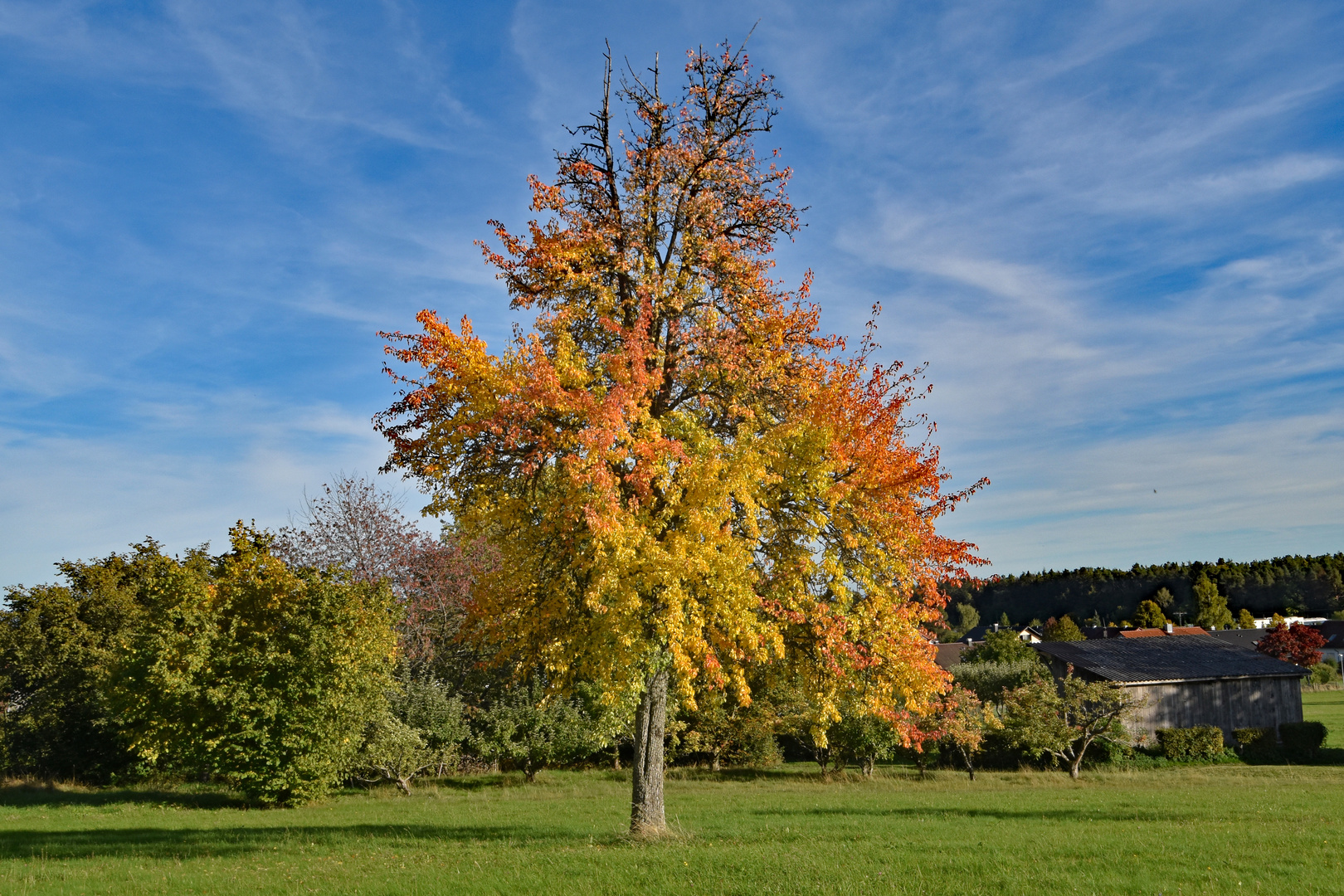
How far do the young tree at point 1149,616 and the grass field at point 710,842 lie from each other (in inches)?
3199

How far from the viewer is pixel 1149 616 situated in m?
104

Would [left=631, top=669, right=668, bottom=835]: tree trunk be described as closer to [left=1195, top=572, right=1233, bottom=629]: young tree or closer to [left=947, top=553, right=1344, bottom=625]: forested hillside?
[left=1195, top=572, right=1233, bottom=629]: young tree

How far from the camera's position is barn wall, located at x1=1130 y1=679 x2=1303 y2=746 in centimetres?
4325

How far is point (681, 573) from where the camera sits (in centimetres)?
1352

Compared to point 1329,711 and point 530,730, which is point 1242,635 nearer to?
point 1329,711

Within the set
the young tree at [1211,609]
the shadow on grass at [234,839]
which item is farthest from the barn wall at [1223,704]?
the young tree at [1211,609]

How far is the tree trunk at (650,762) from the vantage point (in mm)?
16953

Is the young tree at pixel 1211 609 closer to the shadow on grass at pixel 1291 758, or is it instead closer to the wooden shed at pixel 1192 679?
the wooden shed at pixel 1192 679

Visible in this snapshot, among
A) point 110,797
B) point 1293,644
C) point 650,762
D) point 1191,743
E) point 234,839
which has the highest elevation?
point 650,762

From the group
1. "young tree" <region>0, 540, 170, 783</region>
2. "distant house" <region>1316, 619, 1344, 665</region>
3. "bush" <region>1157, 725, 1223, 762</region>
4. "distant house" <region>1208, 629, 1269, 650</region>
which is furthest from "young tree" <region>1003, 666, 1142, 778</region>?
"distant house" <region>1316, 619, 1344, 665</region>

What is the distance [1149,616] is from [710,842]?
106m

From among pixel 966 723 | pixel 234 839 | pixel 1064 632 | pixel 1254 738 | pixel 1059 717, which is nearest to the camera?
pixel 234 839

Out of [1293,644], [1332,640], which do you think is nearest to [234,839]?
[1293,644]

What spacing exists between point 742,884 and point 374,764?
22774 mm
